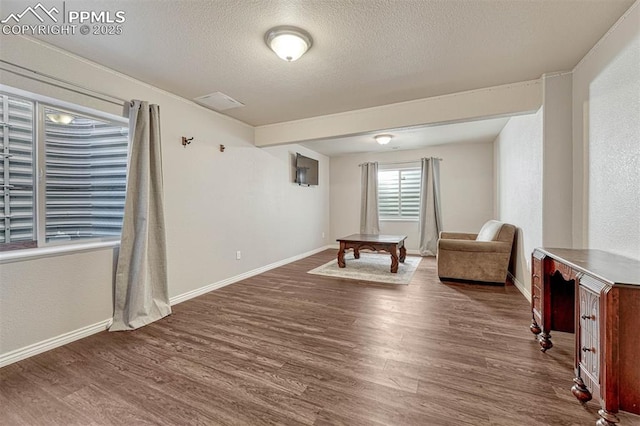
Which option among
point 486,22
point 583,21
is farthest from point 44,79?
point 583,21

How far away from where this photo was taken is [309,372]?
5.82ft

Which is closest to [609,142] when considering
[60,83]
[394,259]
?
[394,259]

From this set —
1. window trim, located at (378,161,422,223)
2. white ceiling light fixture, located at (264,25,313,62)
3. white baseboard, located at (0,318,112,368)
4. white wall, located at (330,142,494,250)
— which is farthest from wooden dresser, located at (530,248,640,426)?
window trim, located at (378,161,422,223)

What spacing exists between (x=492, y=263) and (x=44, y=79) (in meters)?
5.09

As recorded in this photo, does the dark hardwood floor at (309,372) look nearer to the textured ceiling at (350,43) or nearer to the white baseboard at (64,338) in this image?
the white baseboard at (64,338)

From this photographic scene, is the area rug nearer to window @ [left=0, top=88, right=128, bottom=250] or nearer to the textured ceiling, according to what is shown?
the textured ceiling

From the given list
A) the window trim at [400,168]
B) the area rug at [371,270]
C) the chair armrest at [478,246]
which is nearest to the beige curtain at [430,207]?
the window trim at [400,168]

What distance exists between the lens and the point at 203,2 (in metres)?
1.66

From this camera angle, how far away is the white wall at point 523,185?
2793 millimetres

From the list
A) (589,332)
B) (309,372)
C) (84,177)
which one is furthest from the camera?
(84,177)

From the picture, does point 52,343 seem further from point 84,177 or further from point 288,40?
point 288,40

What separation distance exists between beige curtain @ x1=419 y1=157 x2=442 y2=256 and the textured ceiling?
124 inches

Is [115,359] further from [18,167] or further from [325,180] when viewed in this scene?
[325,180]

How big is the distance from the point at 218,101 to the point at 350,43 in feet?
5.98
